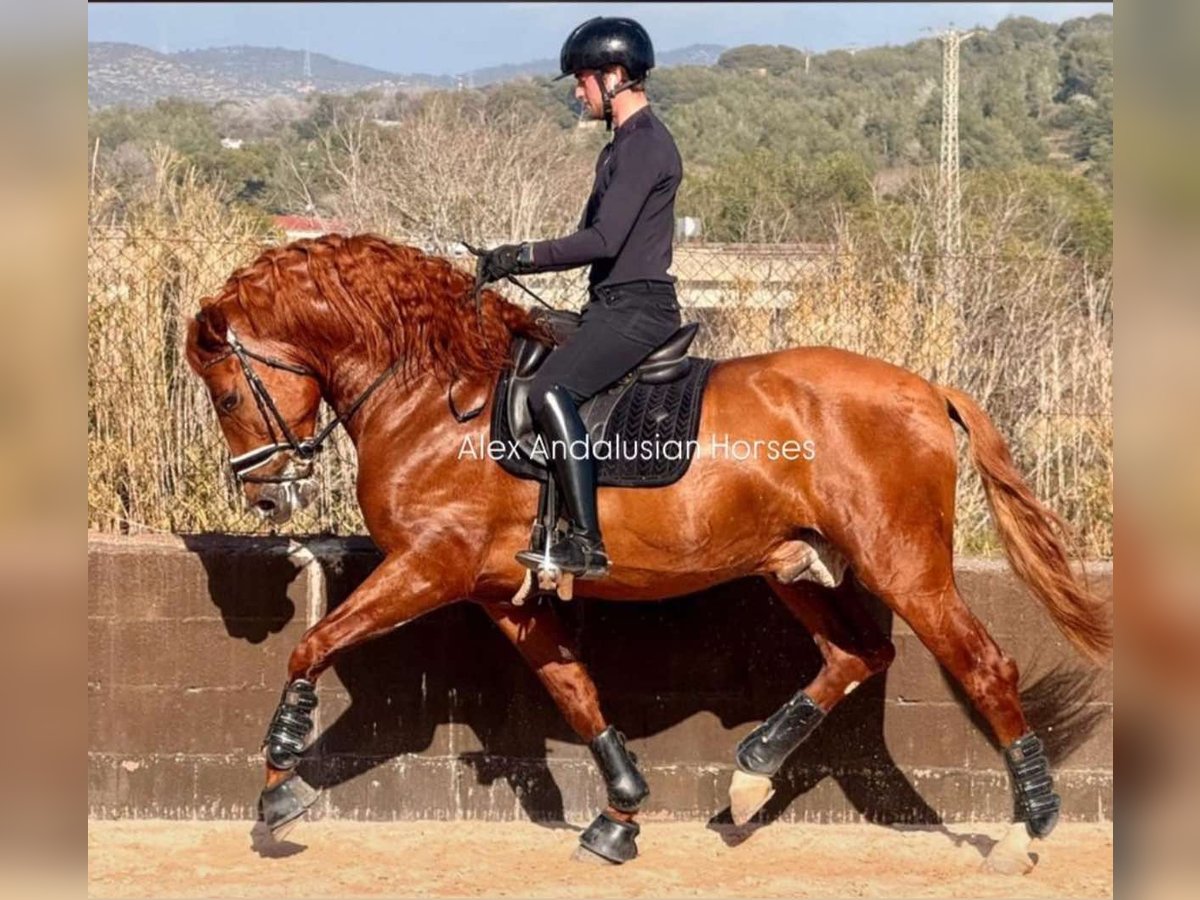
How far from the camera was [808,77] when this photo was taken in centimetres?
2798

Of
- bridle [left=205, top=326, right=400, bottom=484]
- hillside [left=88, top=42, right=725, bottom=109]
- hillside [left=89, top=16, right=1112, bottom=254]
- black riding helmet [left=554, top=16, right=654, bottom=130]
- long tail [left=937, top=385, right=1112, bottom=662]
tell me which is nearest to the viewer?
black riding helmet [left=554, top=16, right=654, bottom=130]

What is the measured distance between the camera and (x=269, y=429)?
6375mm

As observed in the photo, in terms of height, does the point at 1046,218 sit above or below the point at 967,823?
above

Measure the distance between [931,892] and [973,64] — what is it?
24.4 meters

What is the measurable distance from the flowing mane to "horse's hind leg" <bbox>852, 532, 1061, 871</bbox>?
1773mm

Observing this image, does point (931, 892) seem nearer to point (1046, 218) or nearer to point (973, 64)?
point (1046, 218)

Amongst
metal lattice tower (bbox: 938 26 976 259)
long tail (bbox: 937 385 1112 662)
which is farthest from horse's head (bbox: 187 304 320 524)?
metal lattice tower (bbox: 938 26 976 259)

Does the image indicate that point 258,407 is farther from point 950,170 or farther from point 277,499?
point 950,170

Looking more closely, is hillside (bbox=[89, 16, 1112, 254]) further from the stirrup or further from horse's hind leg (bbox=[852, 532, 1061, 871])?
the stirrup

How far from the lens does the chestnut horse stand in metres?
6.18

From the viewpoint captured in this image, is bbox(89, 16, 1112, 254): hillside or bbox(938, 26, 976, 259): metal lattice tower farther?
bbox(89, 16, 1112, 254): hillside

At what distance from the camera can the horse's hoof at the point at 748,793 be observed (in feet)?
21.5

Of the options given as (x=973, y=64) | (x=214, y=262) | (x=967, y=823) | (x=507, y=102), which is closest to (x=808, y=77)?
(x=973, y=64)

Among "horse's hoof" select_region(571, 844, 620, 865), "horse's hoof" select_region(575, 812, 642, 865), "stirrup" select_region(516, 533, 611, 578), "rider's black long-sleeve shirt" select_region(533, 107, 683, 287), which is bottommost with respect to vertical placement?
"horse's hoof" select_region(571, 844, 620, 865)
